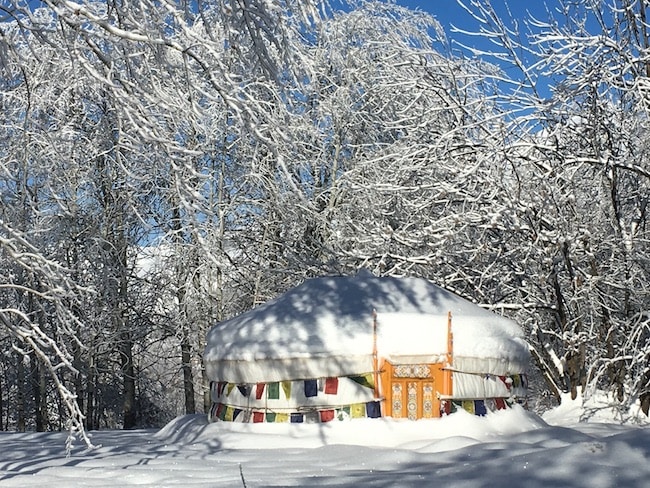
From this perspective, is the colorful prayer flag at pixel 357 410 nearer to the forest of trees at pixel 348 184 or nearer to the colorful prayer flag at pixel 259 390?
the colorful prayer flag at pixel 259 390

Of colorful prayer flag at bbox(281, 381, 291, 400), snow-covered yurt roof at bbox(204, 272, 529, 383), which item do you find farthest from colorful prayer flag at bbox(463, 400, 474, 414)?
colorful prayer flag at bbox(281, 381, 291, 400)

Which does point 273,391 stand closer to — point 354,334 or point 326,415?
point 326,415

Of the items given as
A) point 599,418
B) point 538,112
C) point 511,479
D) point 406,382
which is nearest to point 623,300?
point 599,418

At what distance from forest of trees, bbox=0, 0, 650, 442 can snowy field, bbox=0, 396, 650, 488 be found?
2.77 feet

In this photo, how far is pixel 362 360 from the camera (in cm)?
803

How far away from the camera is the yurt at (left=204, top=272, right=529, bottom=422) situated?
802cm

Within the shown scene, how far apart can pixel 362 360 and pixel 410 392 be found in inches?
23.7

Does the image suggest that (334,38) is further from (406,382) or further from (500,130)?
(406,382)

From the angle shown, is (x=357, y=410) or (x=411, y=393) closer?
Result: (x=357, y=410)

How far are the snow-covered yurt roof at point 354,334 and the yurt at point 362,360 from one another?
1 centimetres

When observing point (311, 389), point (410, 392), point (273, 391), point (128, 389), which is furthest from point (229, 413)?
point (128, 389)

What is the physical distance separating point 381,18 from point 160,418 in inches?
429

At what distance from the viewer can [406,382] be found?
810 centimetres

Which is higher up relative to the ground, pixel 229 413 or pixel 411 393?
pixel 411 393
